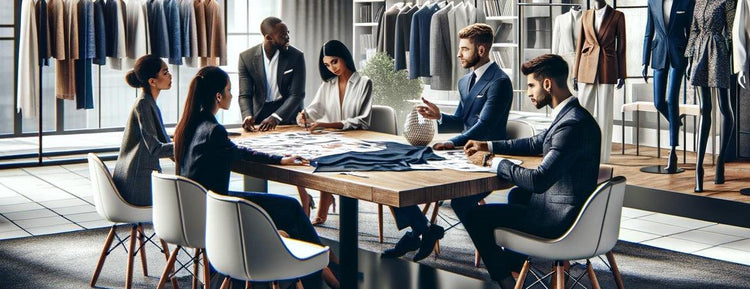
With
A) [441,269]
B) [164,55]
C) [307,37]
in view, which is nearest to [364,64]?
[307,37]

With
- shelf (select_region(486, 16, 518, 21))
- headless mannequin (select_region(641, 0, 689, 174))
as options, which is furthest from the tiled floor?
shelf (select_region(486, 16, 518, 21))

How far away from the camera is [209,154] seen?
12.8ft

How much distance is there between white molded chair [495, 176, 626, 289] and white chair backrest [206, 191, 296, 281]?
975 millimetres

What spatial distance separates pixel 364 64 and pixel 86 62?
312 centimetres

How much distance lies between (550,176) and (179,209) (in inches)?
58.7

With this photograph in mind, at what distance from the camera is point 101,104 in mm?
10586

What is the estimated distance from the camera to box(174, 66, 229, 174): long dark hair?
398 cm

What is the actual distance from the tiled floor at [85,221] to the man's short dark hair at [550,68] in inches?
82.2

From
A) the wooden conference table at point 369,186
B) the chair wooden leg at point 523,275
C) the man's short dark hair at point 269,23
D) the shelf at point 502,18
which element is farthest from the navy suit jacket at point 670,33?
the chair wooden leg at point 523,275

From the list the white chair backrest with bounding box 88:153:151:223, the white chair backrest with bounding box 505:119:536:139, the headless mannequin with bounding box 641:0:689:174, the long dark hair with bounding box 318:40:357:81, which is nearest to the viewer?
the white chair backrest with bounding box 88:153:151:223

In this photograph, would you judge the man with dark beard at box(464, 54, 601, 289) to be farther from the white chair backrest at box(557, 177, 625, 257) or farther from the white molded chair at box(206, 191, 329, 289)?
the white molded chair at box(206, 191, 329, 289)

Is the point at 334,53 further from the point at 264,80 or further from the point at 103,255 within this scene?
the point at 103,255

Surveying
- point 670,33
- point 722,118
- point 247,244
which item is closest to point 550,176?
point 247,244

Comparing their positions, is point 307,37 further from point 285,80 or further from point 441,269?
point 441,269
